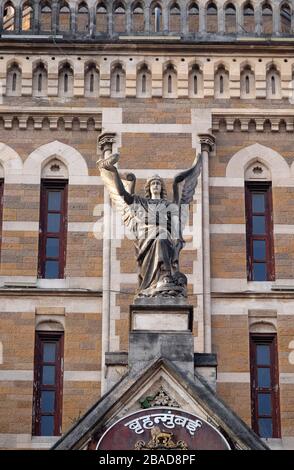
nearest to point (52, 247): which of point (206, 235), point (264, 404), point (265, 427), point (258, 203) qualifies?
point (206, 235)

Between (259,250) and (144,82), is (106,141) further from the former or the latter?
(259,250)

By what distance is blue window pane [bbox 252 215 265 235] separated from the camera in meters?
27.5

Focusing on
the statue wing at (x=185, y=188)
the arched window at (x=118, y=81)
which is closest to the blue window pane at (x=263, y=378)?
the statue wing at (x=185, y=188)

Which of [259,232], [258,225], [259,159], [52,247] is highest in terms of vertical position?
[259,159]

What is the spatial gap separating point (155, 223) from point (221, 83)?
485 cm

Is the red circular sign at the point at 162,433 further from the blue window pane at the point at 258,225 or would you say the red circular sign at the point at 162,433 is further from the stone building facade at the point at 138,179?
the blue window pane at the point at 258,225

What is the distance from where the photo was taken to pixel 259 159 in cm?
2789

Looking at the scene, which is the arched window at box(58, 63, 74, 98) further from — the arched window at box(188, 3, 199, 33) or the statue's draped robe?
the statue's draped robe

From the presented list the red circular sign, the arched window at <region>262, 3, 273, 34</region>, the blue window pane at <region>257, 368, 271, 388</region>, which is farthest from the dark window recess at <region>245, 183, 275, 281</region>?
the red circular sign

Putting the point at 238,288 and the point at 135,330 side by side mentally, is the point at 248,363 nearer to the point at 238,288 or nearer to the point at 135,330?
the point at 238,288

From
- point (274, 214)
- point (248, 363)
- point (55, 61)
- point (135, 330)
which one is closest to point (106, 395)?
point (135, 330)

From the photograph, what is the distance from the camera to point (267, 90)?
93.4 ft
